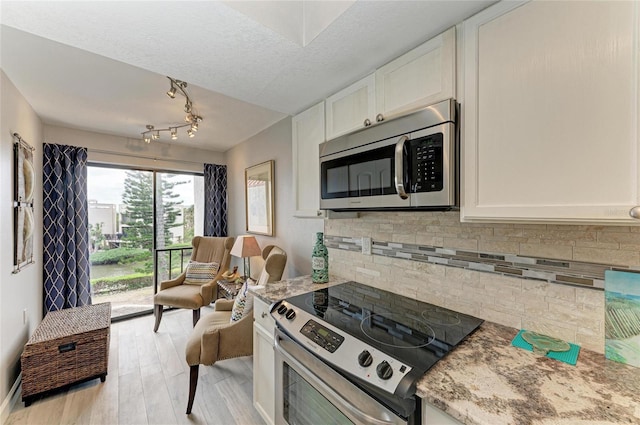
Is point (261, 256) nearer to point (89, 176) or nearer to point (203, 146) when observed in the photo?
point (203, 146)

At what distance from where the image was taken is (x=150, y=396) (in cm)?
201

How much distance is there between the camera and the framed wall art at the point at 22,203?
200 centimetres

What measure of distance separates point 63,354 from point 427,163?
2.89 meters

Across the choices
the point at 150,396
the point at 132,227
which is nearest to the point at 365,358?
the point at 150,396

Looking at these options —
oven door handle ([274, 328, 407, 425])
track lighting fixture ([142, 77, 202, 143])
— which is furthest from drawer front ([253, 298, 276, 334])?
track lighting fixture ([142, 77, 202, 143])

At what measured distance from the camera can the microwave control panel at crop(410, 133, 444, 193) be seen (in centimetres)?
102

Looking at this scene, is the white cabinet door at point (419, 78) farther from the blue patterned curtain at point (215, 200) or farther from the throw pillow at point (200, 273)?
the blue patterned curtain at point (215, 200)

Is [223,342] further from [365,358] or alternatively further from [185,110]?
[185,110]

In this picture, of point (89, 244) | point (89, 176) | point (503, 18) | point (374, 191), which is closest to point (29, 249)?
point (89, 244)

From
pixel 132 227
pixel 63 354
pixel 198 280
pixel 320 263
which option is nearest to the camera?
pixel 320 263

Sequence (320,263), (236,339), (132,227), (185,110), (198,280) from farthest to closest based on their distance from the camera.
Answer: (132,227) < (198,280) < (185,110) < (236,339) < (320,263)

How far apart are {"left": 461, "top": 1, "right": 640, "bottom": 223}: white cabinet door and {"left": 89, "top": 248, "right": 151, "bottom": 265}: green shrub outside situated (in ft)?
13.1

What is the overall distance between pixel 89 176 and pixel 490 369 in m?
4.25

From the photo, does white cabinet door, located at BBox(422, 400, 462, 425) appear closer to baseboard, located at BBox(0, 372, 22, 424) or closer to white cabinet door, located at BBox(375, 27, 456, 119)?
white cabinet door, located at BBox(375, 27, 456, 119)
